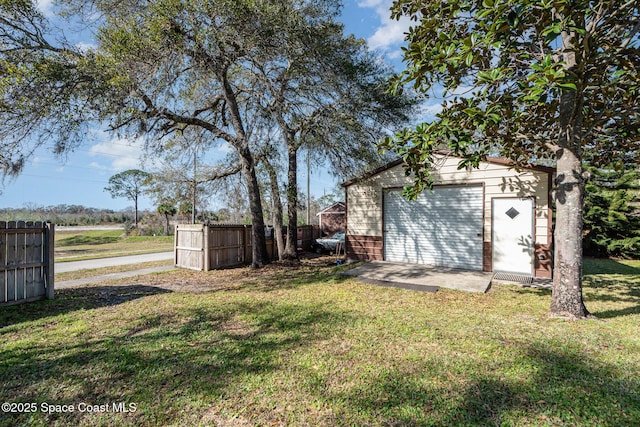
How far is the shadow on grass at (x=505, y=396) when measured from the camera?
2.15 m

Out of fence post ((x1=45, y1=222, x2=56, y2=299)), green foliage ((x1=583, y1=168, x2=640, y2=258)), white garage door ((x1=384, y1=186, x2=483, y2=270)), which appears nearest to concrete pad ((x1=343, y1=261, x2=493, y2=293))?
white garage door ((x1=384, y1=186, x2=483, y2=270))

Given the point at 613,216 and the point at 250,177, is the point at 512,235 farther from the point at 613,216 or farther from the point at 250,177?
the point at 613,216

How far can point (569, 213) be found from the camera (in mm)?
4164

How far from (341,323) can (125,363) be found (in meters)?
2.61

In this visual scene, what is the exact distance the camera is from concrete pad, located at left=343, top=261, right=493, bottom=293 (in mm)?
6363

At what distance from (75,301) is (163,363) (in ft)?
12.3

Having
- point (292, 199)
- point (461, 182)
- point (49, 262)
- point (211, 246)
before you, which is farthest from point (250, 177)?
point (461, 182)

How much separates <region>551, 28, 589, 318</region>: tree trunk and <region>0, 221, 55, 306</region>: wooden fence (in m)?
8.76

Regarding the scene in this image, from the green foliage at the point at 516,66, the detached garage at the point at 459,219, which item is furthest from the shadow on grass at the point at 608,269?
the green foliage at the point at 516,66

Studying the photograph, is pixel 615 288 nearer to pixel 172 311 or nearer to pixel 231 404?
pixel 231 404

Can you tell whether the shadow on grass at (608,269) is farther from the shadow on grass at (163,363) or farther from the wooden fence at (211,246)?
the wooden fence at (211,246)

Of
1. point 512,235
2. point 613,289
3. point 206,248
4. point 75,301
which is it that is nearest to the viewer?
point 75,301

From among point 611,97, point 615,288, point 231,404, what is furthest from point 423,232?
point 231,404

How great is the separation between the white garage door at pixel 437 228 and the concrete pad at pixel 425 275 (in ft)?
1.18
